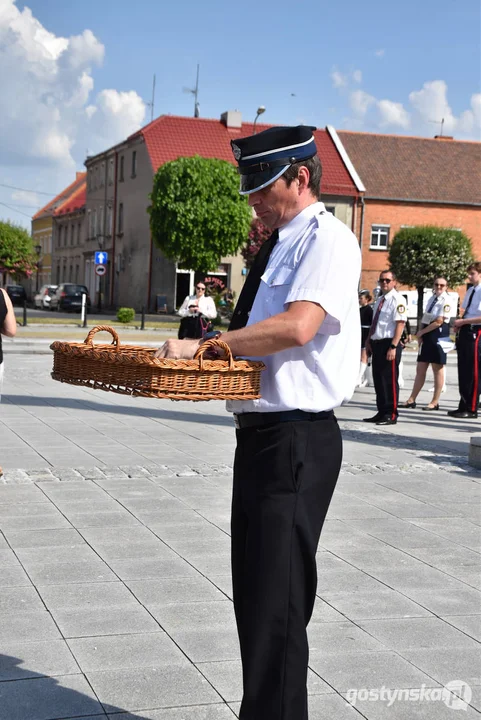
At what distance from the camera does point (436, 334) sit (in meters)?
13.8

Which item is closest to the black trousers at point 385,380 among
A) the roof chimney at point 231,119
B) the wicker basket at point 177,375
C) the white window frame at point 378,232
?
the wicker basket at point 177,375

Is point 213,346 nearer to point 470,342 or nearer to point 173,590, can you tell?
point 173,590

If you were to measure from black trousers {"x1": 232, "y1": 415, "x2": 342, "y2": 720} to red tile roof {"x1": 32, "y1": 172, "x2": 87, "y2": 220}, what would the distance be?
3246 inches

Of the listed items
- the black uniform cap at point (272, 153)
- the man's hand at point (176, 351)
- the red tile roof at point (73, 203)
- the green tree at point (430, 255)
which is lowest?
the man's hand at point (176, 351)

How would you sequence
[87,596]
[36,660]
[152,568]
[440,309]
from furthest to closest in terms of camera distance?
[440,309] < [152,568] < [87,596] < [36,660]

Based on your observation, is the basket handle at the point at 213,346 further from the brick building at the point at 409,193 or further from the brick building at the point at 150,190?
the brick building at the point at 409,193

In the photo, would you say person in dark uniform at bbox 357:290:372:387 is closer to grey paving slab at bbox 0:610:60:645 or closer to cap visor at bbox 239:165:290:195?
grey paving slab at bbox 0:610:60:645

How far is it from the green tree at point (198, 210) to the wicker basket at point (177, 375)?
45.0 meters

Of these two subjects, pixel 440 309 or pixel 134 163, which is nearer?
pixel 440 309

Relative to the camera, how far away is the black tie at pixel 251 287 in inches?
120

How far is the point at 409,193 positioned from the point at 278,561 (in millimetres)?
A: 53130

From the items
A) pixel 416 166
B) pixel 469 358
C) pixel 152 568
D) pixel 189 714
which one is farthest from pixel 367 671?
pixel 416 166

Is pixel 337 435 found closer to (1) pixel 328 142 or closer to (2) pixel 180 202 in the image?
(2) pixel 180 202

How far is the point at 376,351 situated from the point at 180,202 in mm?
36478
